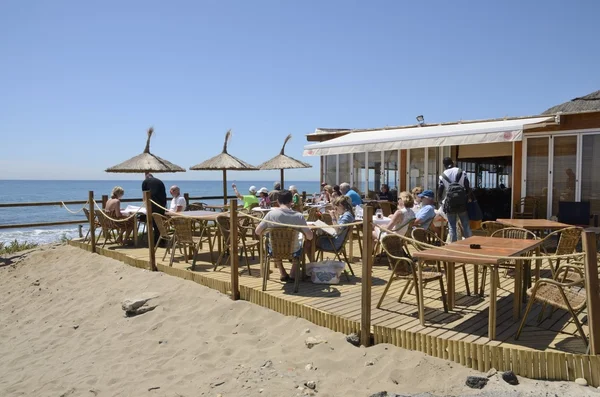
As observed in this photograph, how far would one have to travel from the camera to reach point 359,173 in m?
12.4

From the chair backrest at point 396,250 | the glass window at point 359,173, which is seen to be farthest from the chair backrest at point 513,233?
the glass window at point 359,173

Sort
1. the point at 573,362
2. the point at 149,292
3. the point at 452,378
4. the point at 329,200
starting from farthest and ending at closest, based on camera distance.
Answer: the point at 329,200, the point at 149,292, the point at 452,378, the point at 573,362

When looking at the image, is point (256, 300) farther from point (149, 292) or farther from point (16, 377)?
point (16, 377)

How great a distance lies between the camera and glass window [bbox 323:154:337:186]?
511 inches

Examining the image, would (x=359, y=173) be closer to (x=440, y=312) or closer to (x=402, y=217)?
(x=402, y=217)

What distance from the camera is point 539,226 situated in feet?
19.5

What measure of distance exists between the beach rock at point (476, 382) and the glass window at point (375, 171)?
29.2 ft

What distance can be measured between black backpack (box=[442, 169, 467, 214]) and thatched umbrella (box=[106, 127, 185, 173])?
6184mm

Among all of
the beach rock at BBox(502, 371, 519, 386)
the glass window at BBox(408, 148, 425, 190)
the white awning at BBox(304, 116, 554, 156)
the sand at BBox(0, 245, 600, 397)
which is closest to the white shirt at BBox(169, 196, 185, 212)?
the sand at BBox(0, 245, 600, 397)

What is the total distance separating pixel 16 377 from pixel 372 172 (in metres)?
9.11

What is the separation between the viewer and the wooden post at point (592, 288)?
119 inches

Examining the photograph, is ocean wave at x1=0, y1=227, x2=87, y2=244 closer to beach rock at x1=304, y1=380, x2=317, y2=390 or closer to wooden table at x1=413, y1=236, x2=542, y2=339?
beach rock at x1=304, y1=380, x2=317, y2=390

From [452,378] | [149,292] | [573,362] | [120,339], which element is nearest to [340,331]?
[452,378]

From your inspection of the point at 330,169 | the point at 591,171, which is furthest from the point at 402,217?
the point at 330,169
